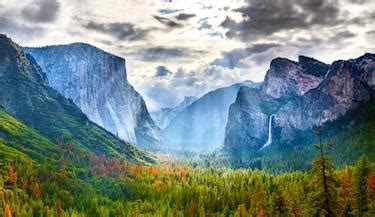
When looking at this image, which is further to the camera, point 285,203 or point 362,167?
point 362,167

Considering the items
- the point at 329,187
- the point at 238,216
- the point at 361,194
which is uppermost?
the point at 329,187

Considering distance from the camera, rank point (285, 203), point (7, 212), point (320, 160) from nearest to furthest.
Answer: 1. point (320, 160)
2. point (285, 203)
3. point (7, 212)

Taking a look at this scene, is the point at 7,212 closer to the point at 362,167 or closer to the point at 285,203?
the point at 285,203

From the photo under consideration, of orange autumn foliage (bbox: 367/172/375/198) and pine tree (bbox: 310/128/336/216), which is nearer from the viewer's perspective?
pine tree (bbox: 310/128/336/216)

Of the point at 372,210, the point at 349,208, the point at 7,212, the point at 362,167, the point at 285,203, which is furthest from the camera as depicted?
the point at 7,212

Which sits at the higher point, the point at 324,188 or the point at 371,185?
the point at 324,188

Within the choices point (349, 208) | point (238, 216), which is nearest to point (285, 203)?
point (349, 208)

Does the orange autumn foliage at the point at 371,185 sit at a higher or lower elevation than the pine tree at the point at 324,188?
lower

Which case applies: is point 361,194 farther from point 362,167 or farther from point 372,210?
point 362,167

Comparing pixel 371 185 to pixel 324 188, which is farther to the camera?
pixel 371 185

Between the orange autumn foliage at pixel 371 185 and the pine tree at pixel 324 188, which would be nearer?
the pine tree at pixel 324 188

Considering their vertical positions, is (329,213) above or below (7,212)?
above
